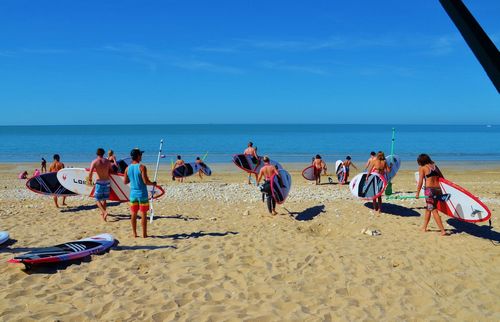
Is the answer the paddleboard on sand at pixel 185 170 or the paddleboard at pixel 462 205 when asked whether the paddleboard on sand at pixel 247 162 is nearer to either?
the paddleboard on sand at pixel 185 170

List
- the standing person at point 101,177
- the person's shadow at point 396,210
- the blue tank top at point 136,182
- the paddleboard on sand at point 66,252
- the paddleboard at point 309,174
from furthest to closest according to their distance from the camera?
the paddleboard at point 309,174 < the person's shadow at point 396,210 < the standing person at point 101,177 < the blue tank top at point 136,182 < the paddleboard on sand at point 66,252

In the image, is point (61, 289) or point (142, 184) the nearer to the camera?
point (61, 289)

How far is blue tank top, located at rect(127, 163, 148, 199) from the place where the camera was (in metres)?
6.66

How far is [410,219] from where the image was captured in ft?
29.2

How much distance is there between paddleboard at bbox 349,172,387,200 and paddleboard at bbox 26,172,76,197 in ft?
24.5

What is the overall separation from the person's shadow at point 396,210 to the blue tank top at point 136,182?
→ 5976 mm

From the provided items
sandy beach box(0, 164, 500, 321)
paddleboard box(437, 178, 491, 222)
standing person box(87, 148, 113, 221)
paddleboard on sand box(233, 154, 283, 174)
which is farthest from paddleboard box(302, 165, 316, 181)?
standing person box(87, 148, 113, 221)

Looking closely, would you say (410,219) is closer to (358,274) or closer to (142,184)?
(358,274)

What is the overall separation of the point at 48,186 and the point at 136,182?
498cm

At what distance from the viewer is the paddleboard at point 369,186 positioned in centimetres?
955

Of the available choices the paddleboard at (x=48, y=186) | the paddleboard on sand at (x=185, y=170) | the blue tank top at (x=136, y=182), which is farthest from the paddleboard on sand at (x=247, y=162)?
the blue tank top at (x=136, y=182)

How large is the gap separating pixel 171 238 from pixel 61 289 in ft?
9.09

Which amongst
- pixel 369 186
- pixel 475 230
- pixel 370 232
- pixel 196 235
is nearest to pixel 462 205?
pixel 475 230

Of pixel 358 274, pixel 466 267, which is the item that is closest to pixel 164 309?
pixel 358 274
